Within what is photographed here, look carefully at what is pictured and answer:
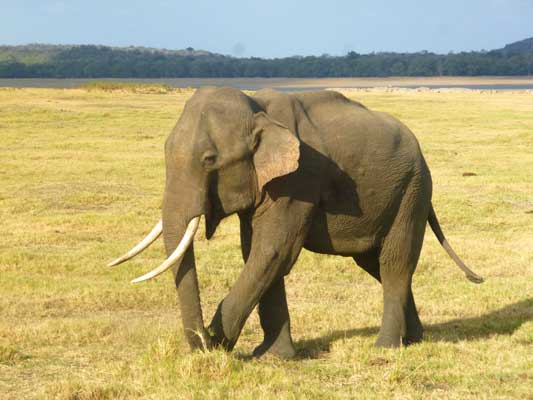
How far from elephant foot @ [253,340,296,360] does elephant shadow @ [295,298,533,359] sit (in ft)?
0.69

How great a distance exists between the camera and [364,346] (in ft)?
28.3

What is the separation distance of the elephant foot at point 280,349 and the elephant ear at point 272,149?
1487 millimetres

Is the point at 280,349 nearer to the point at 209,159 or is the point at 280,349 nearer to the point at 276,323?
the point at 276,323

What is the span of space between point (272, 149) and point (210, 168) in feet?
1.61

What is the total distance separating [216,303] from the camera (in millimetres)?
11484

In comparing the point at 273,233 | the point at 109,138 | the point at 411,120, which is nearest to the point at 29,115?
the point at 109,138

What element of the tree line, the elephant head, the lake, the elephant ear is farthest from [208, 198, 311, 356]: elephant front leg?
the tree line

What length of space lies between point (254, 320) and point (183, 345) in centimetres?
244

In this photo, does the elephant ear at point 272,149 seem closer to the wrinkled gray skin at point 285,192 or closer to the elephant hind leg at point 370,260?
the wrinkled gray skin at point 285,192

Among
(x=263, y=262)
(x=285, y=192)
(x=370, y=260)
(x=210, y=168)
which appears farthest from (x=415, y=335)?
(x=210, y=168)

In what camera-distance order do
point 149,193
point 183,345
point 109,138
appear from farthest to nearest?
point 109,138
point 149,193
point 183,345

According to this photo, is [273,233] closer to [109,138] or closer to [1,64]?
[109,138]

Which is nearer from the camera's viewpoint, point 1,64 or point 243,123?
point 243,123

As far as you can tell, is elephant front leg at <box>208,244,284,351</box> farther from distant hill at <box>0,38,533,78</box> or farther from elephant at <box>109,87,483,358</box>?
distant hill at <box>0,38,533,78</box>
